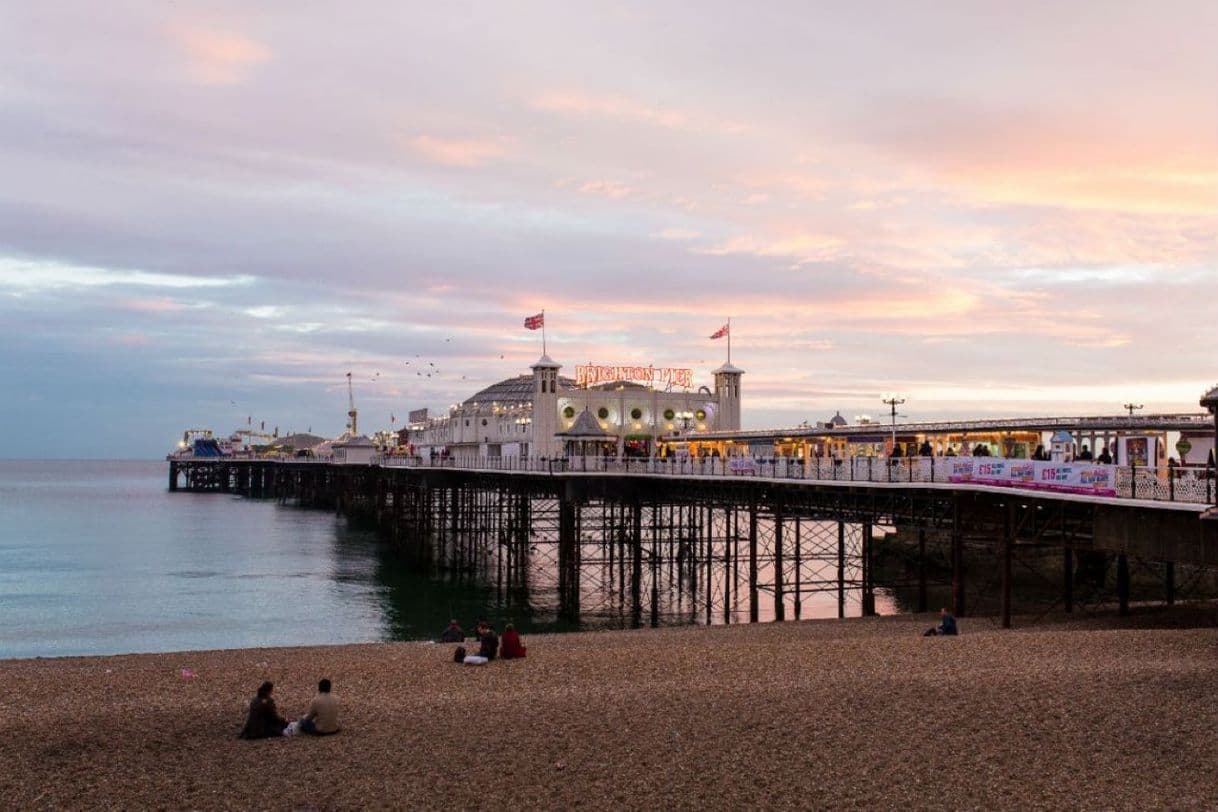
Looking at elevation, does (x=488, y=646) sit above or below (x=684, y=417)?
below

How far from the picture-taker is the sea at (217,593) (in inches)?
1417

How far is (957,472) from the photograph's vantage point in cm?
2770

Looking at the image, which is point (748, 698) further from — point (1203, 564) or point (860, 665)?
point (1203, 564)

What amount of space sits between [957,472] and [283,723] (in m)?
18.7

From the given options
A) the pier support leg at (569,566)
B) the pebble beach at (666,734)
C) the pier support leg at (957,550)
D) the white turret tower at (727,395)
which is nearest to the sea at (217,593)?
the pier support leg at (569,566)

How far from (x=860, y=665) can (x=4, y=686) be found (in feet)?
49.4

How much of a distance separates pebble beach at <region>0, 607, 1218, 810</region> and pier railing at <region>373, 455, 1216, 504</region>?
305 cm

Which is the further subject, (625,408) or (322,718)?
(625,408)

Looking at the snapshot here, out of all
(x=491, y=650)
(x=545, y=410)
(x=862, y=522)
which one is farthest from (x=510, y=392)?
(x=491, y=650)

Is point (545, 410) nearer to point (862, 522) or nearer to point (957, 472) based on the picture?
point (862, 522)

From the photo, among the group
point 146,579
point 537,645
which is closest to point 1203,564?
point 537,645

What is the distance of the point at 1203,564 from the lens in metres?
19.3

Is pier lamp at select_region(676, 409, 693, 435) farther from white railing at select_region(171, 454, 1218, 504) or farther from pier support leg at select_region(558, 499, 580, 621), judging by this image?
pier support leg at select_region(558, 499, 580, 621)

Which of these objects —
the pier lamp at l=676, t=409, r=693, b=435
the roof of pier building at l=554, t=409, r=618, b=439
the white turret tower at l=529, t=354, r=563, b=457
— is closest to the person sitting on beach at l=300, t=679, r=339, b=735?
the roof of pier building at l=554, t=409, r=618, b=439
